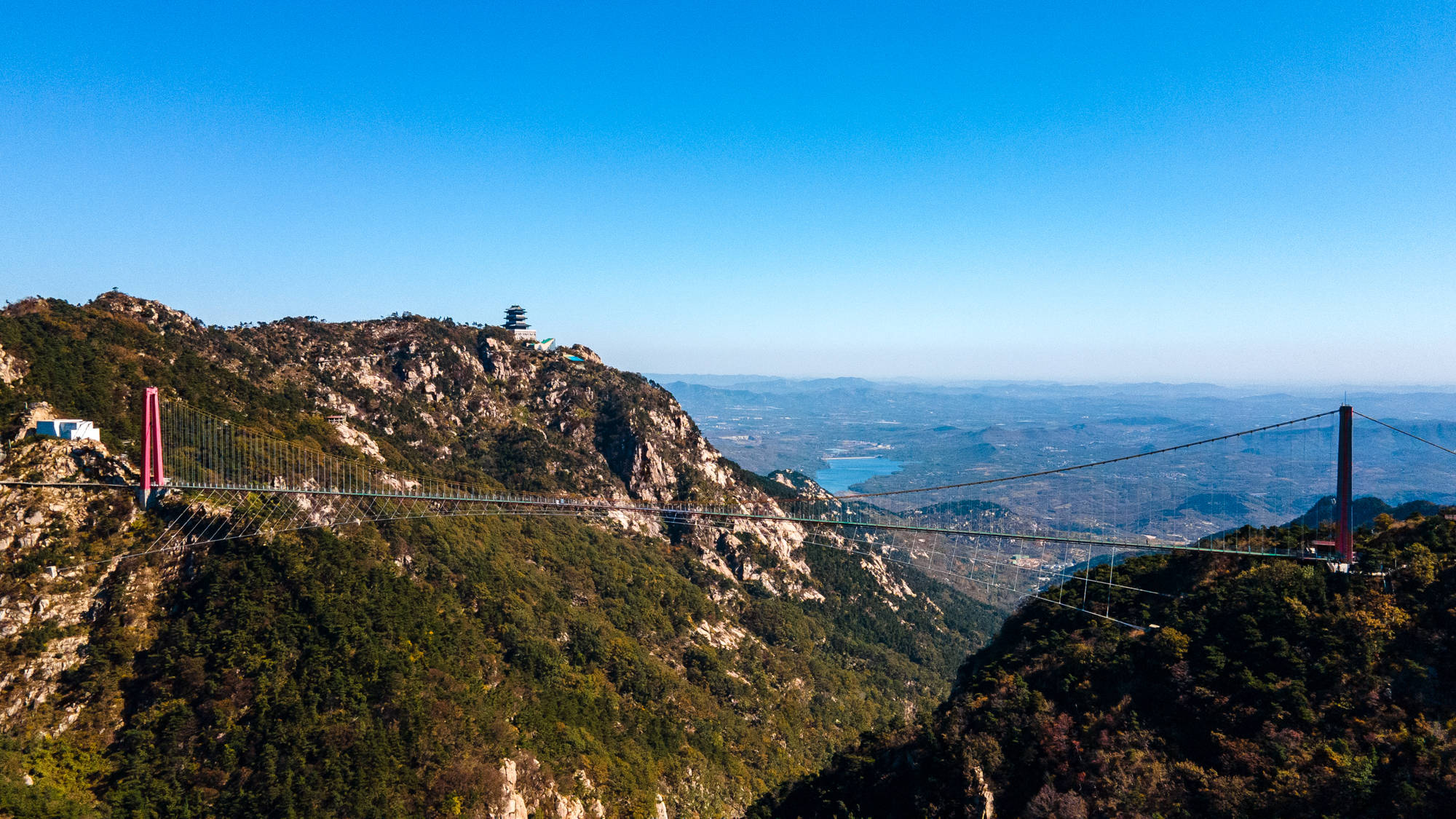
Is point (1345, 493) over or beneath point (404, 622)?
over

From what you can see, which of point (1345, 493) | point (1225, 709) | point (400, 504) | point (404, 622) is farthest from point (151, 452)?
point (1345, 493)

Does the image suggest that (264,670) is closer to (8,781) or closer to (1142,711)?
(8,781)

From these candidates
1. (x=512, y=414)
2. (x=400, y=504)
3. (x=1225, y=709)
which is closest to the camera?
(x=1225, y=709)

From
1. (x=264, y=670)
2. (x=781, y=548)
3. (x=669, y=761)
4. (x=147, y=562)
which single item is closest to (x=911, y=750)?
(x=669, y=761)

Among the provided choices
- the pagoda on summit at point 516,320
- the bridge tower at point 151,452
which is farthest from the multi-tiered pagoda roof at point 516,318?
the bridge tower at point 151,452

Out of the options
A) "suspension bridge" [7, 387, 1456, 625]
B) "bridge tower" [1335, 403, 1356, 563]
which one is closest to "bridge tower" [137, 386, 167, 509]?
"suspension bridge" [7, 387, 1456, 625]

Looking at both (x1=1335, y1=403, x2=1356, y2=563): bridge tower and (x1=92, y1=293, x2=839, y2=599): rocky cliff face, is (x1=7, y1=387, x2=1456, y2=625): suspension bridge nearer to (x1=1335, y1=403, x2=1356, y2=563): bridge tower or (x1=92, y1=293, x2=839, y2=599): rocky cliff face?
(x1=1335, y1=403, x2=1356, y2=563): bridge tower

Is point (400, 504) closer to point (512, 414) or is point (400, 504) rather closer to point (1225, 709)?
point (512, 414)
